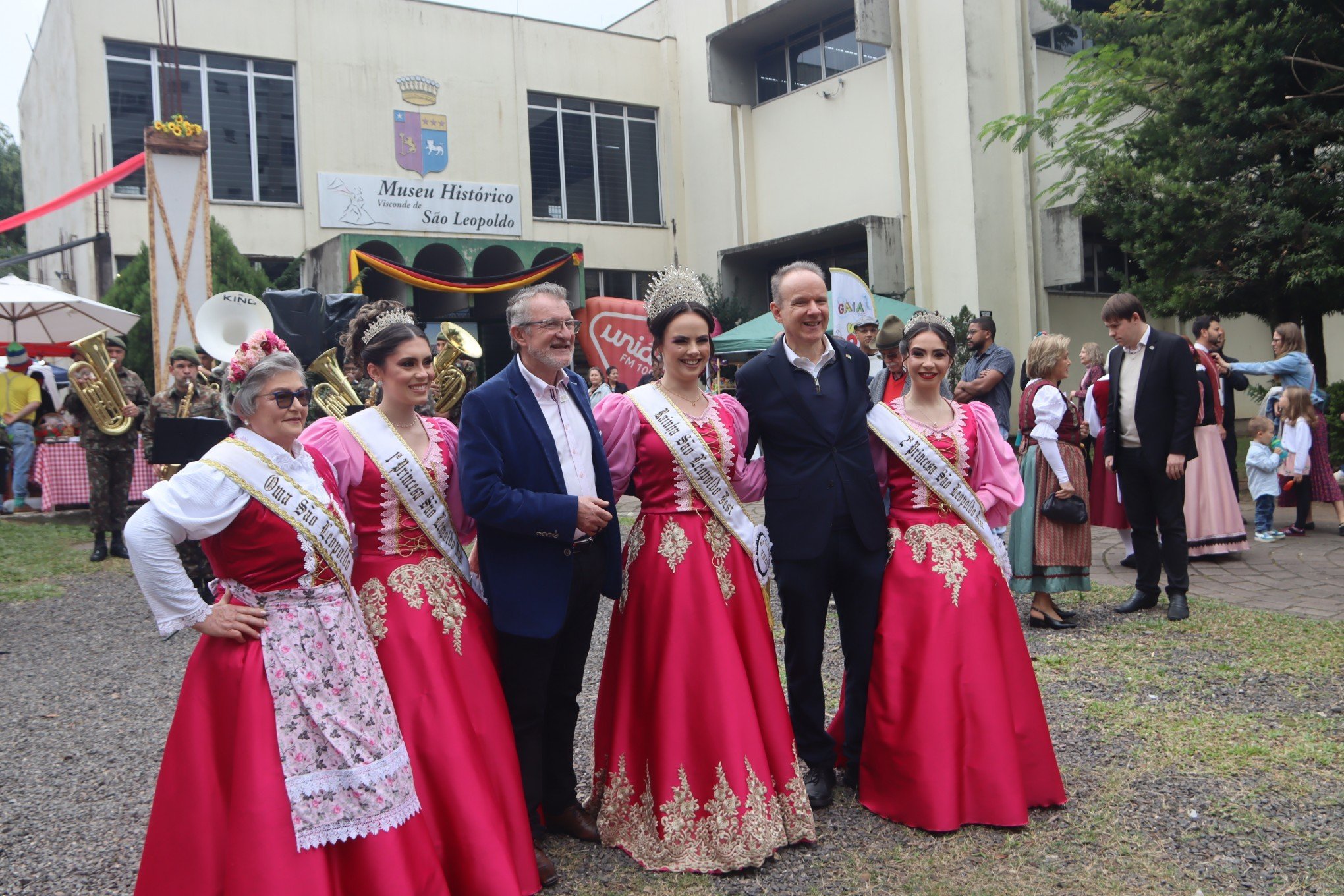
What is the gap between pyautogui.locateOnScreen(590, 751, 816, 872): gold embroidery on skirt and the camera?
3100 mm

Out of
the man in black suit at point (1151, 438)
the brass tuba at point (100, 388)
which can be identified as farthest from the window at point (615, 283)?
the man in black suit at point (1151, 438)

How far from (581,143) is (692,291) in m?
17.1

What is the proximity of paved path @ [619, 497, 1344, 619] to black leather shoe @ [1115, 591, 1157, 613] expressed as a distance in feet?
1.85

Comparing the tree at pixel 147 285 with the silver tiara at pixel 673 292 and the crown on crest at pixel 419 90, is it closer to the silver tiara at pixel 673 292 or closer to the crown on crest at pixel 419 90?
the crown on crest at pixel 419 90

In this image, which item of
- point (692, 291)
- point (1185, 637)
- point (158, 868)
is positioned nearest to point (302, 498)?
point (158, 868)

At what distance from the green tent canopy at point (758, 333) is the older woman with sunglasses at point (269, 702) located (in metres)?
11.2

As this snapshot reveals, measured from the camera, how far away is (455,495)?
3178 millimetres

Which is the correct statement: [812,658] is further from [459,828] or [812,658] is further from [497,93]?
[497,93]

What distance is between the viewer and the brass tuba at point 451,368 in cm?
571

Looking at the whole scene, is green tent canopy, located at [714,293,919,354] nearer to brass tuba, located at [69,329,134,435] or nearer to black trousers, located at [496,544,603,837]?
brass tuba, located at [69,329,134,435]

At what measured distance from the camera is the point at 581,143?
64.5ft

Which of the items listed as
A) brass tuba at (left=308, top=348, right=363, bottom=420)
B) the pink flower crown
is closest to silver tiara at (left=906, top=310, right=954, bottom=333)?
the pink flower crown

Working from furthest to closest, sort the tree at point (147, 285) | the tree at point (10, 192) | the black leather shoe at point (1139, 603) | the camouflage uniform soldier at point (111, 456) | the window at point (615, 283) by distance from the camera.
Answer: the tree at point (10, 192)
the window at point (615, 283)
the tree at point (147, 285)
the camouflage uniform soldier at point (111, 456)
the black leather shoe at point (1139, 603)

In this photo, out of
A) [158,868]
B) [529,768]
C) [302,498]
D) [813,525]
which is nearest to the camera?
[158,868]
